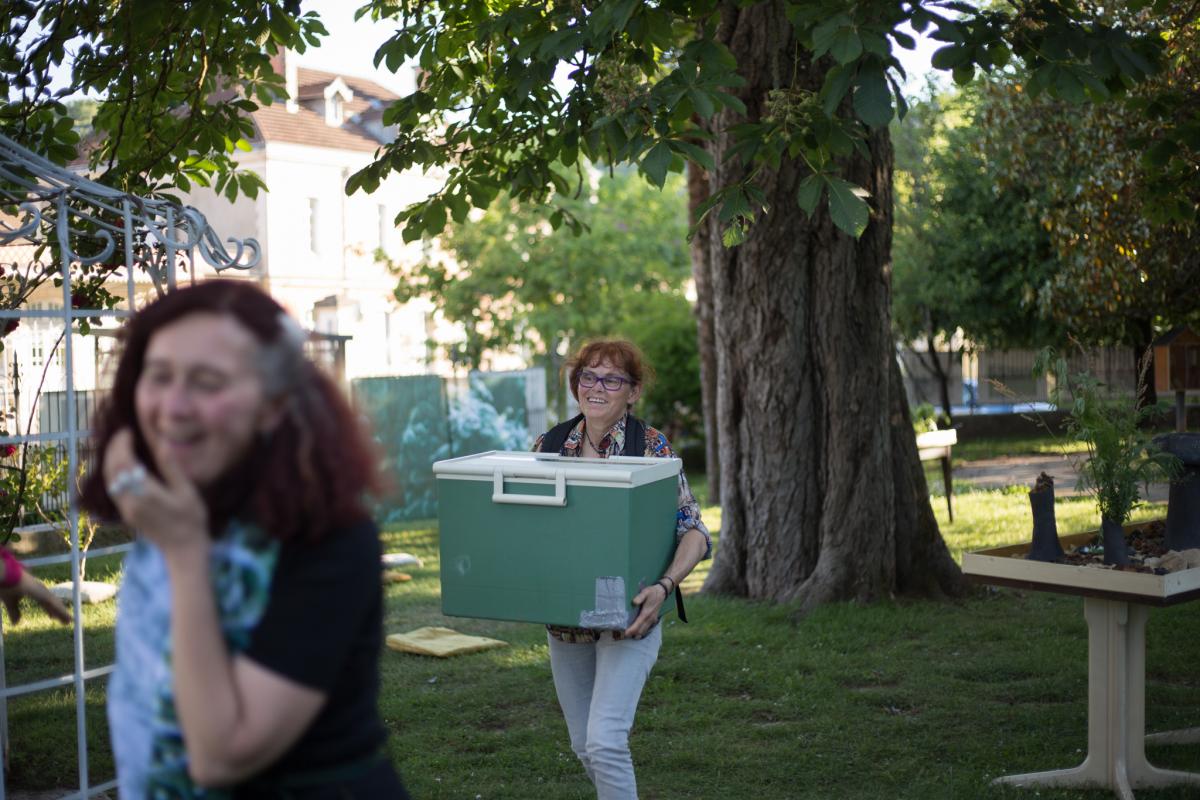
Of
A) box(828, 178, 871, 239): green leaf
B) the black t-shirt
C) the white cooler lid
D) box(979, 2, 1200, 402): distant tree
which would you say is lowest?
the black t-shirt

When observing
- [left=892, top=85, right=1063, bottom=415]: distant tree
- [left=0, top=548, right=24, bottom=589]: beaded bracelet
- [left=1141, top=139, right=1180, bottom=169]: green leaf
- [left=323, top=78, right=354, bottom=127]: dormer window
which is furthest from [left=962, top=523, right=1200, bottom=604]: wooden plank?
[left=323, top=78, right=354, bottom=127]: dormer window

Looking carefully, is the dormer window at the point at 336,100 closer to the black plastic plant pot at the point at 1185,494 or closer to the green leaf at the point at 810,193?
the green leaf at the point at 810,193

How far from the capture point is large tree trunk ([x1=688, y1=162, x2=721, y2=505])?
505 inches

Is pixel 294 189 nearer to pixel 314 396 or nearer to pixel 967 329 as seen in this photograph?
pixel 967 329

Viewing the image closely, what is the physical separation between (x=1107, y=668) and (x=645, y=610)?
7.54ft

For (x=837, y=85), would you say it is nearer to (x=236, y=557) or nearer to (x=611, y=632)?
(x=611, y=632)

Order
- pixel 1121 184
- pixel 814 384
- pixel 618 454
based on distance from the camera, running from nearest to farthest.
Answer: pixel 618 454 < pixel 814 384 < pixel 1121 184

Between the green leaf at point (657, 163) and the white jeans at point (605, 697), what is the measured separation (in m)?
1.75

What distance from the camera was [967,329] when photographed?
2678 cm

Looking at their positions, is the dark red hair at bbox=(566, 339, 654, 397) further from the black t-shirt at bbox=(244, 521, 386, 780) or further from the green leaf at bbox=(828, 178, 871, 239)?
the black t-shirt at bbox=(244, 521, 386, 780)

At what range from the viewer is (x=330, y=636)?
1.73 meters

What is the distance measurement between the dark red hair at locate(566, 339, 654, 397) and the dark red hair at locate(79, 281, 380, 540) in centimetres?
265

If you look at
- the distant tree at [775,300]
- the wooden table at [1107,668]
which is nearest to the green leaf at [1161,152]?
the distant tree at [775,300]

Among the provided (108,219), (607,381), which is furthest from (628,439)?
(108,219)
